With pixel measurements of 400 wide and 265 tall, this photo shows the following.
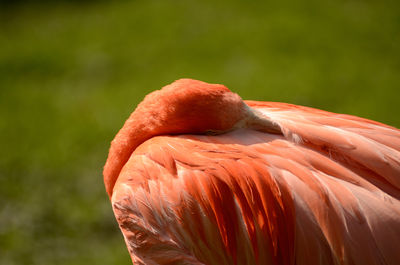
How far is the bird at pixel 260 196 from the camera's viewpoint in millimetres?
1659

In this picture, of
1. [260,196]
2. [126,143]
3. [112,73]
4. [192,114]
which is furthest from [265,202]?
[112,73]

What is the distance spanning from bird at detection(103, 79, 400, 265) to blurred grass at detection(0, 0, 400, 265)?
1.60 meters

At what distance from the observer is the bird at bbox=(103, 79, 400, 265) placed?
1659 millimetres

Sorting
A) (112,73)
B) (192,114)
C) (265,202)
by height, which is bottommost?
(112,73)

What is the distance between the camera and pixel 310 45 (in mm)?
5242

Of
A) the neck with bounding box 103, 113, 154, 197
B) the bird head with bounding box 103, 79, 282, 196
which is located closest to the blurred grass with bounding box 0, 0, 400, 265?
the neck with bounding box 103, 113, 154, 197

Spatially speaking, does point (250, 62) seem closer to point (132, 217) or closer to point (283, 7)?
point (283, 7)

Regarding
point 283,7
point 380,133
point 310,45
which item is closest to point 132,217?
point 380,133

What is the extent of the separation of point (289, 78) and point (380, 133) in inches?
119

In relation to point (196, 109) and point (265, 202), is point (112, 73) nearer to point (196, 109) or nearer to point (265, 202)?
point (196, 109)

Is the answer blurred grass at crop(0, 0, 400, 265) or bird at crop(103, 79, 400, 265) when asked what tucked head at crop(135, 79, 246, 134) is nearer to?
bird at crop(103, 79, 400, 265)

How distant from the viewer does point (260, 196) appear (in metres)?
1.72

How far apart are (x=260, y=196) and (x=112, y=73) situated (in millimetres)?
3705

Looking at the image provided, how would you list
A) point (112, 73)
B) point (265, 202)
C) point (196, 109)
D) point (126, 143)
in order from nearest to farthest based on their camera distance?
point (265, 202) < point (196, 109) < point (126, 143) < point (112, 73)
